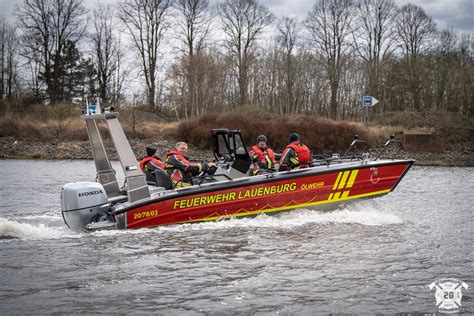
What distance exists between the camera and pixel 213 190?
981 cm

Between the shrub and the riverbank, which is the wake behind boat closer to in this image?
the riverbank

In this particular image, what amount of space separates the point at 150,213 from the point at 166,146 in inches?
864

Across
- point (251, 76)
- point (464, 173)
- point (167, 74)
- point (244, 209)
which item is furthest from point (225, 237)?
point (251, 76)

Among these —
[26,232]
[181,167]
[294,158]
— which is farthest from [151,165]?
[294,158]

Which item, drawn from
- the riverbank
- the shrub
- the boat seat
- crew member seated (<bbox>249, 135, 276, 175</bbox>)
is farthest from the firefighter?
the shrub

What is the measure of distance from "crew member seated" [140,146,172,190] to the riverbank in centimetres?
1826

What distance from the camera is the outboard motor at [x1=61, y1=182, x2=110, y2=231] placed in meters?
9.21

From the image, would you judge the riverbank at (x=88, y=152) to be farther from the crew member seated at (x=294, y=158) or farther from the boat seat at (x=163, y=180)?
the boat seat at (x=163, y=180)

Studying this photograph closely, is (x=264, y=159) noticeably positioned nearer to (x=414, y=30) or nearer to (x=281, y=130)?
(x=281, y=130)

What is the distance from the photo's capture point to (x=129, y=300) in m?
6.09

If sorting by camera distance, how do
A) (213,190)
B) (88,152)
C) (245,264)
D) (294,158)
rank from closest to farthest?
(245,264)
(213,190)
(294,158)
(88,152)

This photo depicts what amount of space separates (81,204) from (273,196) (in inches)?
136

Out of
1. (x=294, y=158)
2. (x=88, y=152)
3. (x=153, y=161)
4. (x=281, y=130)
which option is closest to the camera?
(x=153, y=161)

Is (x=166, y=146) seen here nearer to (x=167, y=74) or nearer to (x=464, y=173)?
(x=167, y=74)
